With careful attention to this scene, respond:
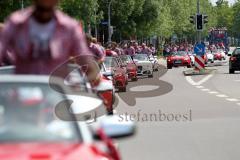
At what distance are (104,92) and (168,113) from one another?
5112mm

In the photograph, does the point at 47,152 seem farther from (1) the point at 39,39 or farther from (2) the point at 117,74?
(2) the point at 117,74

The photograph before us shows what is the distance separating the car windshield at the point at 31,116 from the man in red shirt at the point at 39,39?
494 mm

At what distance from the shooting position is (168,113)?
1825 centimetres

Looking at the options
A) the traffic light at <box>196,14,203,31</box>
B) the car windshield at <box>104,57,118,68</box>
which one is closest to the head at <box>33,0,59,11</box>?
the car windshield at <box>104,57,118,68</box>

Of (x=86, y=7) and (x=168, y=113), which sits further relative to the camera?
(x=86, y=7)

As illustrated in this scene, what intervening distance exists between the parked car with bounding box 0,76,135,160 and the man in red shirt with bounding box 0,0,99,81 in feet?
0.87

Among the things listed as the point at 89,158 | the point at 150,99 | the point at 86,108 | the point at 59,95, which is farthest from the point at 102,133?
the point at 150,99

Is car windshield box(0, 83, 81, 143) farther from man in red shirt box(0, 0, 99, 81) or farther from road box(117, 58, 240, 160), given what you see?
road box(117, 58, 240, 160)

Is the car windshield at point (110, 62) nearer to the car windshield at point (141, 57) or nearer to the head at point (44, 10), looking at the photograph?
the car windshield at point (141, 57)

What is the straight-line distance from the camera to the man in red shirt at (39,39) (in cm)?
615

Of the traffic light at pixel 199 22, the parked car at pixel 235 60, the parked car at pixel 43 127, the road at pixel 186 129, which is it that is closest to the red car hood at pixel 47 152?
Answer: the parked car at pixel 43 127

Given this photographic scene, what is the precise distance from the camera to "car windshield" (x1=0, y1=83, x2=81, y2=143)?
5359 mm

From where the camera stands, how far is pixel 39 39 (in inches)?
243

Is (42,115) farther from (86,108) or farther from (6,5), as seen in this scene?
(6,5)
